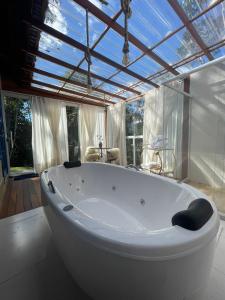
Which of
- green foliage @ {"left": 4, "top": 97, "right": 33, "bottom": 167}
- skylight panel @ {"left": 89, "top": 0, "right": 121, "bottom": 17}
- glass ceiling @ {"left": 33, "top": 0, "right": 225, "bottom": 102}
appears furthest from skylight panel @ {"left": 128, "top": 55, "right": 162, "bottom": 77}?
green foliage @ {"left": 4, "top": 97, "right": 33, "bottom": 167}

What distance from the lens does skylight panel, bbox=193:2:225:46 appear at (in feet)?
6.04

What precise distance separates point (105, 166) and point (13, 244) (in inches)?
62.3

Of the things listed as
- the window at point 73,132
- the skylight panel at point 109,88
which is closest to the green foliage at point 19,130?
the window at point 73,132

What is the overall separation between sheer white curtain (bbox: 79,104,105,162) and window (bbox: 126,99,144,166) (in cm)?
113

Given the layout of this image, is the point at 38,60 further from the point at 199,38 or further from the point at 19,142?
the point at 199,38

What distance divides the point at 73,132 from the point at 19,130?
1.54m

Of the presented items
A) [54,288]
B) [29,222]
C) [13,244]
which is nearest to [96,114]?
[29,222]

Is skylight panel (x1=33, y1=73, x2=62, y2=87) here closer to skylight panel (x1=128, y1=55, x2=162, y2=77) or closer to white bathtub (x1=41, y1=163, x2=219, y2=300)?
skylight panel (x1=128, y1=55, x2=162, y2=77)

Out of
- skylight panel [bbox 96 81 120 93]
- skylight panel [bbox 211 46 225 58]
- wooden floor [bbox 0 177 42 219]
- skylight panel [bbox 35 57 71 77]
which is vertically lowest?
wooden floor [bbox 0 177 42 219]

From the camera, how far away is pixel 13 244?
152cm

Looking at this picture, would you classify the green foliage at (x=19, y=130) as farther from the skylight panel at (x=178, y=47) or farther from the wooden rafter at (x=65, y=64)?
the skylight panel at (x=178, y=47)

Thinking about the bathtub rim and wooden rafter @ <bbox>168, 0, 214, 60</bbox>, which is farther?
wooden rafter @ <bbox>168, 0, 214, 60</bbox>

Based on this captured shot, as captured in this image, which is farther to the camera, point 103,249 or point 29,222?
point 29,222

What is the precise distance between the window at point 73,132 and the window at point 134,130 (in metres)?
1.71
